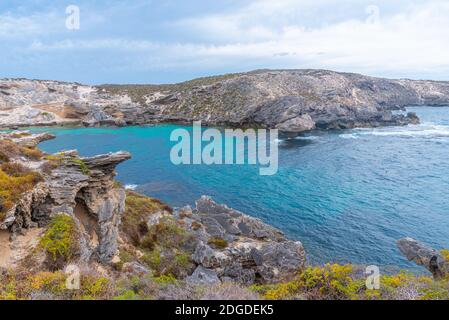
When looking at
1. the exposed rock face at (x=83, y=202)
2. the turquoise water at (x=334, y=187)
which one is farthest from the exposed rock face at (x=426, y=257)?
the exposed rock face at (x=83, y=202)

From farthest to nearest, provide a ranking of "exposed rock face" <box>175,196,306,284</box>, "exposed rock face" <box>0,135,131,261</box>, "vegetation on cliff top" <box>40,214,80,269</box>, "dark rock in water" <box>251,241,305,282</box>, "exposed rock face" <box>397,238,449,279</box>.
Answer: "dark rock in water" <box>251,241,305,282</box> → "exposed rock face" <box>175,196,306,284</box> → "exposed rock face" <box>397,238,449,279</box> → "exposed rock face" <box>0,135,131,261</box> → "vegetation on cliff top" <box>40,214,80,269</box>

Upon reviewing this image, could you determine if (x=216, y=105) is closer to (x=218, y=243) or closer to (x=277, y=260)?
(x=218, y=243)

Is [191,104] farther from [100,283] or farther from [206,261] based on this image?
[100,283]

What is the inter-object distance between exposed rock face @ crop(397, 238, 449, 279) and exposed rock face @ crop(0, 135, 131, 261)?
2146 cm

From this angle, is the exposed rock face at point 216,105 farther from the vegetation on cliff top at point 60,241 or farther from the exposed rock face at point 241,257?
the vegetation on cliff top at point 60,241

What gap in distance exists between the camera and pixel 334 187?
1889 inches

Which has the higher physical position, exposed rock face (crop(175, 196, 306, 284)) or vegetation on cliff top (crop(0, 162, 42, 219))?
vegetation on cliff top (crop(0, 162, 42, 219))

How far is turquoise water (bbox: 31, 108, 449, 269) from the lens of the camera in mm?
32906

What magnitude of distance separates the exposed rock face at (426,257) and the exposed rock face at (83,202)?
70.4 ft

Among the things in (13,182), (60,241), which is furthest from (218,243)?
(13,182)

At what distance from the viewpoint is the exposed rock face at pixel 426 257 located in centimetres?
1988

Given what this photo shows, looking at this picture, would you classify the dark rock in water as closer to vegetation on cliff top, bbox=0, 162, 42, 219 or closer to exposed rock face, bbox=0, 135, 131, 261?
exposed rock face, bbox=0, 135, 131, 261

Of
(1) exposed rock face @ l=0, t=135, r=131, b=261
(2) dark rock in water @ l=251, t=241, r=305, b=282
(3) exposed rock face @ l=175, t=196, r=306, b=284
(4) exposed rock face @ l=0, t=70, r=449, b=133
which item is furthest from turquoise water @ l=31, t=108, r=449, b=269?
(4) exposed rock face @ l=0, t=70, r=449, b=133

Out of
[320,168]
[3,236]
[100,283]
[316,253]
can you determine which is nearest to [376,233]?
[316,253]
